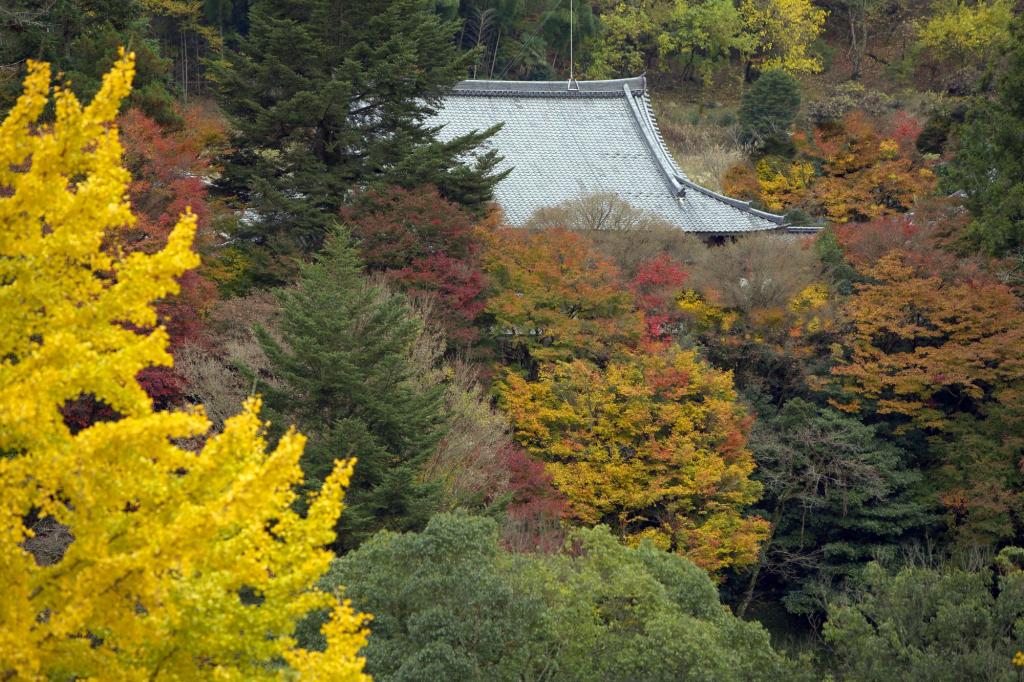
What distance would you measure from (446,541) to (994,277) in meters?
14.4

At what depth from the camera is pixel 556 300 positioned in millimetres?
19750

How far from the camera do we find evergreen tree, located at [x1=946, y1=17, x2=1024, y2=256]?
52.5 feet

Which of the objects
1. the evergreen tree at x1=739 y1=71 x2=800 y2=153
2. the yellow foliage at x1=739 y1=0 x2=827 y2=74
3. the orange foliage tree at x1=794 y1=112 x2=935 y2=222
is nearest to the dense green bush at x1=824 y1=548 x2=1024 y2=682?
the orange foliage tree at x1=794 y1=112 x2=935 y2=222

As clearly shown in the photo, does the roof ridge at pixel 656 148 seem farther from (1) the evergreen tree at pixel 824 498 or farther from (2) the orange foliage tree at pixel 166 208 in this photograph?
(2) the orange foliage tree at pixel 166 208

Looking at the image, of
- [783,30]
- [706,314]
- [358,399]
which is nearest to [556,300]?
[706,314]

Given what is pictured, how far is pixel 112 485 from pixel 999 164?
49.4 feet

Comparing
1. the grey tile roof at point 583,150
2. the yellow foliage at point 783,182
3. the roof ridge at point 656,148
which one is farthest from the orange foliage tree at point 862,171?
the roof ridge at point 656,148

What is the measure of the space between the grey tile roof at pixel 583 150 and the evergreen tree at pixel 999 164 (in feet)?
31.9

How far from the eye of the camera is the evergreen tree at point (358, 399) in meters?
13.3

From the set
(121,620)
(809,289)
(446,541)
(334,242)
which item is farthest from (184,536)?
(809,289)

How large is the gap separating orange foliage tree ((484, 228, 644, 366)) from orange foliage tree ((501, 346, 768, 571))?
92 cm

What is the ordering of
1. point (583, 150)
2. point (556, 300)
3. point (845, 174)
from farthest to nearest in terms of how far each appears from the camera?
point (845, 174) → point (583, 150) → point (556, 300)

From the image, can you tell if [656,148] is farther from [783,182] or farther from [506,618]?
[506,618]

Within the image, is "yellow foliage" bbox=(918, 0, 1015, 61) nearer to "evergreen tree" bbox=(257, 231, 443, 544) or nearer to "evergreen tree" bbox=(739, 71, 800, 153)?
"evergreen tree" bbox=(739, 71, 800, 153)
